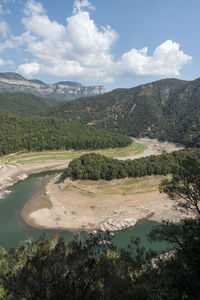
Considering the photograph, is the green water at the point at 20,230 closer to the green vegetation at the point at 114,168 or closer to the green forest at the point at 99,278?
the green vegetation at the point at 114,168

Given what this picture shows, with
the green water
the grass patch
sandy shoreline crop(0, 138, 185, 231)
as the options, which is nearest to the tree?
the green water

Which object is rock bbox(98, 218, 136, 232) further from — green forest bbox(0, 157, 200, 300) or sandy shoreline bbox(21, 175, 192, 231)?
green forest bbox(0, 157, 200, 300)

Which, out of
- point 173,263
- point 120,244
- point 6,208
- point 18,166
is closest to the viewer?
point 173,263

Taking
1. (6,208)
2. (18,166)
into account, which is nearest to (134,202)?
(6,208)

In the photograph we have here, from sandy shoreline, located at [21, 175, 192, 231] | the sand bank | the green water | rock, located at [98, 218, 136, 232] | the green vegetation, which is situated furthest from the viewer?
the sand bank

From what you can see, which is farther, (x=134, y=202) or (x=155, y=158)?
(x=155, y=158)

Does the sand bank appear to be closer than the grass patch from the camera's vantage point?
Yes

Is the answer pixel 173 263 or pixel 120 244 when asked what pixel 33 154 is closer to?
pixel 120 244

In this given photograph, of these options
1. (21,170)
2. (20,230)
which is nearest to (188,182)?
(20,230)

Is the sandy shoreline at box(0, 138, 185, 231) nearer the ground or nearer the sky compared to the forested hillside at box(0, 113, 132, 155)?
nearer the ground
